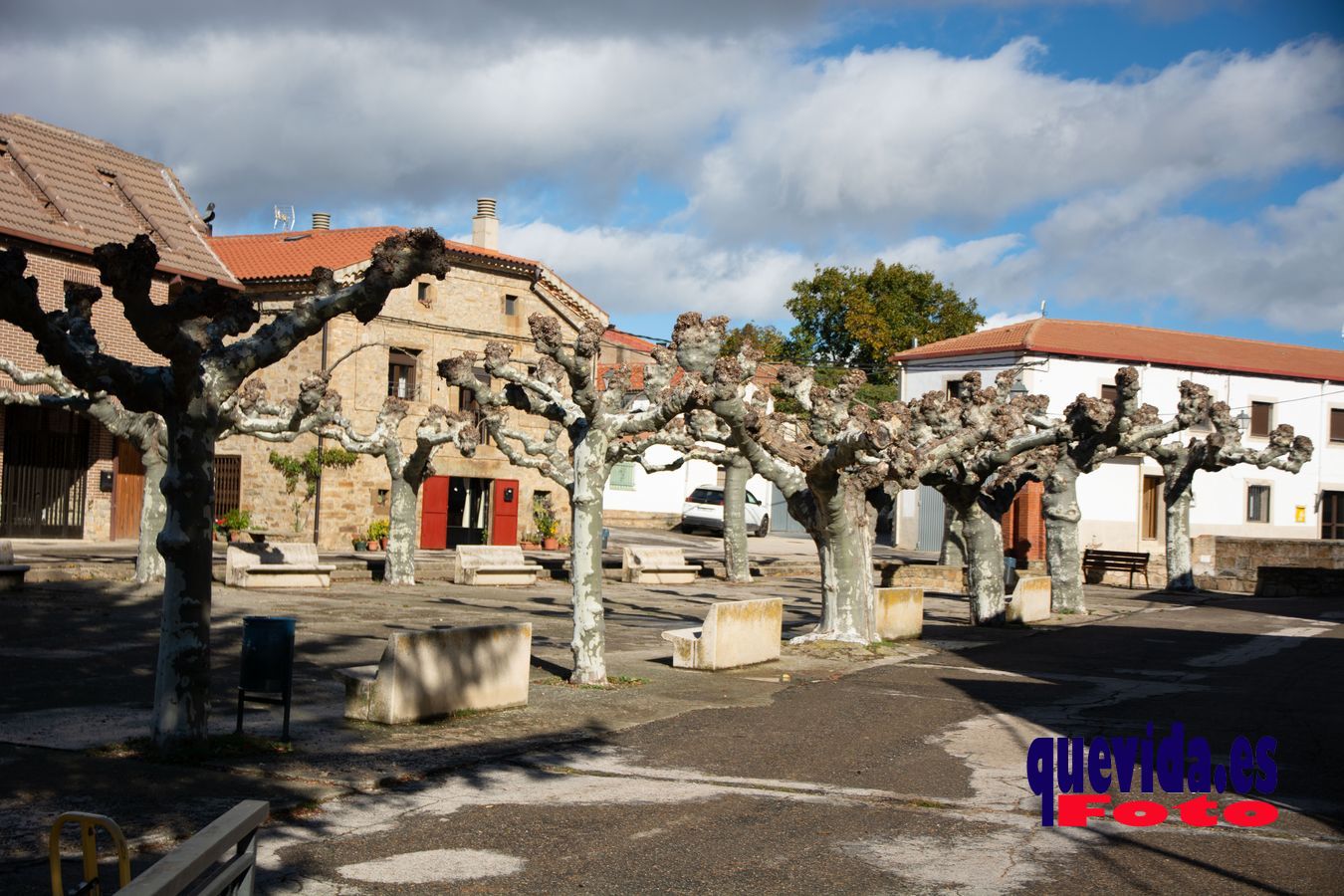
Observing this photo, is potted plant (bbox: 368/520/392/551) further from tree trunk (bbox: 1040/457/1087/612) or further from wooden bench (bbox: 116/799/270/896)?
wooden bench (bbox: 116/799/270/896)

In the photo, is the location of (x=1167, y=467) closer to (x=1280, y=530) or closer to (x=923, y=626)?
(x=923, y=626)

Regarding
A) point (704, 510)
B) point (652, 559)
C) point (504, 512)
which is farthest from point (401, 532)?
point (704, 510)

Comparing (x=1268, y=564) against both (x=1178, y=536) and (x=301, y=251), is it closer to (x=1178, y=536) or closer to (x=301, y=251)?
(x=1178, y=536)

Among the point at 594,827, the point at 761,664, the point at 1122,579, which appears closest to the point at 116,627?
the point at 761,664

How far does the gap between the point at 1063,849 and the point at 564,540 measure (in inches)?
1323

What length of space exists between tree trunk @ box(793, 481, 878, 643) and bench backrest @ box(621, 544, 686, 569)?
11877 mm

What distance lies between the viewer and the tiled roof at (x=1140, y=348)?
43.3 metres

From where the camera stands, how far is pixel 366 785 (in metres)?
8.31

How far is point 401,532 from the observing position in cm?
2489

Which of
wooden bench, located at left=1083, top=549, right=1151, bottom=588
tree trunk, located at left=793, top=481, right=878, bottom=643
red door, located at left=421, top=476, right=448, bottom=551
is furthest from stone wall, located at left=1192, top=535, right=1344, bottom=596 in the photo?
red door, located at left=421, top=476, right=448, bottom=551

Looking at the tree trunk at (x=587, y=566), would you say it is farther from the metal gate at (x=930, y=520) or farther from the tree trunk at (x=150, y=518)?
the metal gate at (x=930, y=520)

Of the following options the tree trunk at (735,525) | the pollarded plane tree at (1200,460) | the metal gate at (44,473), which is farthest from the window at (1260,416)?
the metal gate at (44,473)

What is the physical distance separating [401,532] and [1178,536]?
1964 centimetres

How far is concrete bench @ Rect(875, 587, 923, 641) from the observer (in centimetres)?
1944
